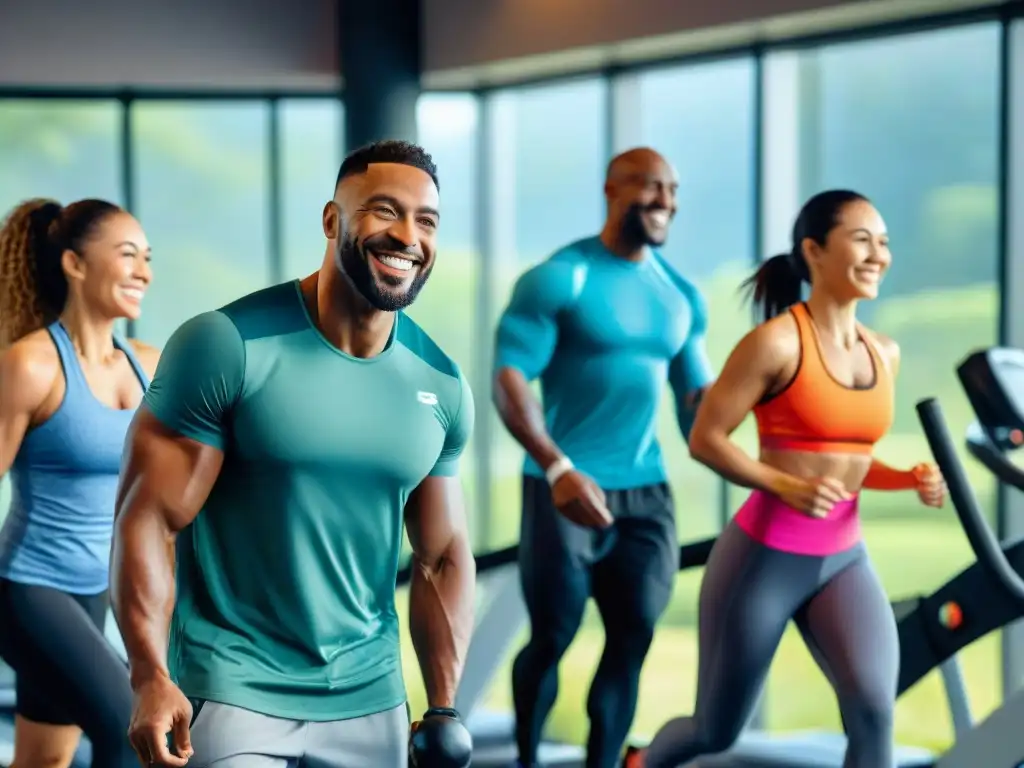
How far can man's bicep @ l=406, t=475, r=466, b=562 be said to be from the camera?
2.03 m

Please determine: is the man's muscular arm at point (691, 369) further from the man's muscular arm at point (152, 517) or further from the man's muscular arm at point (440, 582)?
→ the man's muscular arm at point (152, 517)

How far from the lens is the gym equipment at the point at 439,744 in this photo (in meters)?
1.88

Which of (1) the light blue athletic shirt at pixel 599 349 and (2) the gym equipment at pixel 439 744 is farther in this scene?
(1) the light blue athletic shirt at pixel 599 349

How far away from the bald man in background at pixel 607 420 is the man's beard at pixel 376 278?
5.67 feet

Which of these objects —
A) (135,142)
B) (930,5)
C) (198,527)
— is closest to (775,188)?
(930,5)

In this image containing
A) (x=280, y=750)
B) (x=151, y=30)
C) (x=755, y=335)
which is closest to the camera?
(x=280, y=750)

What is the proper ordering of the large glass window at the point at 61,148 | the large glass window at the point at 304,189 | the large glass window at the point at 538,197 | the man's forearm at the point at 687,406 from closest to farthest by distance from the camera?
the man's forearm at the point at 687,406, the large glass window at the point at 538,197, the large glass window at the point at 304,189, the large glass window at the point at 61,148

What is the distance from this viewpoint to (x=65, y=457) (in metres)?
2.88

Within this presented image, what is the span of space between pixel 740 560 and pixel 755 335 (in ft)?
1.48

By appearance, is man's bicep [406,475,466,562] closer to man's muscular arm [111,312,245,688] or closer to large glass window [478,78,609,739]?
man's muscular arm [111,312,245,688]

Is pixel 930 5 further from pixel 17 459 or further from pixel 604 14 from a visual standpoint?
pixel 17 459

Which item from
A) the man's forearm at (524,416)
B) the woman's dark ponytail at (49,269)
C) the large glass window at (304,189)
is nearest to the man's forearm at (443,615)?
the woman's dark ponytail at (49,269)

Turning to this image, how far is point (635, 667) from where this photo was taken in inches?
143

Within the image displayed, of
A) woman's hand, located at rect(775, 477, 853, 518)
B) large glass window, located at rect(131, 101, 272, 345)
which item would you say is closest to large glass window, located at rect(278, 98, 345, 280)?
large glass window, located at rect(131, 101, 272, 345)
